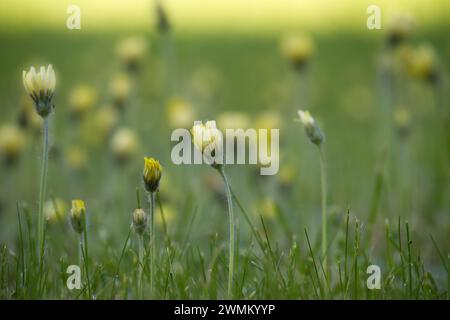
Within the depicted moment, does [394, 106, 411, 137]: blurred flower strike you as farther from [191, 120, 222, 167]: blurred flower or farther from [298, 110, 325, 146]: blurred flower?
[191, 120, 222, 167]: blurred flower

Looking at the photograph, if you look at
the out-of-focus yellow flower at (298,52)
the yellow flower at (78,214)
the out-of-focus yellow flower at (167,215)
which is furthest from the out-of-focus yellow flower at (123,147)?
the yellow flower at (78,214)

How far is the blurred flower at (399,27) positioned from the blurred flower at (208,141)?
4.39 feet

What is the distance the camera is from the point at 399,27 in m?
2.75

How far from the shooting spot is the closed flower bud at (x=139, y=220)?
169 centimetres

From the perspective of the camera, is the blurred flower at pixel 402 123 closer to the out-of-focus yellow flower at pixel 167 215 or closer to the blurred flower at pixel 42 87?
the out-of-focus yellow flower at pixel 167 215

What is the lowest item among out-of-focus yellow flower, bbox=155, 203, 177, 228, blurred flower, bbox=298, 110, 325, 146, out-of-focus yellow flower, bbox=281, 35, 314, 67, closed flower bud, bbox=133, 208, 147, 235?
closed flower bud, bbox=133, 208, 147, 235

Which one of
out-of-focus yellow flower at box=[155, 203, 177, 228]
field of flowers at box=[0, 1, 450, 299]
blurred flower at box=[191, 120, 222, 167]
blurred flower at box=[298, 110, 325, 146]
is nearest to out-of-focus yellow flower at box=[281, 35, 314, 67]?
field of flowers at box=[0, 1, 450, 299]

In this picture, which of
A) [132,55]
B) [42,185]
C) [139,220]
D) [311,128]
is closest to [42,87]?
[42,185]

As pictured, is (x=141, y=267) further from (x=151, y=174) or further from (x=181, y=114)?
(x=181, y=114)

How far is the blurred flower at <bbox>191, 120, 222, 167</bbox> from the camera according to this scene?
5.29 ft

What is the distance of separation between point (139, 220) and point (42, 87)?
0.35 metres

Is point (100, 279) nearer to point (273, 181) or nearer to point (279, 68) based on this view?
point (273, 181)

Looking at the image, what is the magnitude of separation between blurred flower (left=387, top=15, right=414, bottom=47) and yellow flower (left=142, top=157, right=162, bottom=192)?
139 centimetres

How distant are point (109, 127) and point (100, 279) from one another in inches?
51.0
